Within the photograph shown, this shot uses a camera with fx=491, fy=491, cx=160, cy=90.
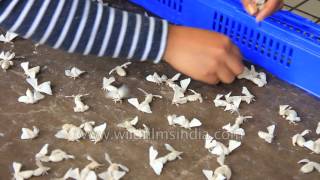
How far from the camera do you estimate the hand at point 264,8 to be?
0.58 m

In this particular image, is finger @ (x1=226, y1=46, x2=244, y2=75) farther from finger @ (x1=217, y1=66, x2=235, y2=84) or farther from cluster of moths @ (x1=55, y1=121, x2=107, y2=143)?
cluster of moths @ (x1=55, y1=121, x2=107, y2=143)

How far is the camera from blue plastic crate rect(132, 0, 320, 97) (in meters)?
0.62

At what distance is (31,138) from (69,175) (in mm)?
73

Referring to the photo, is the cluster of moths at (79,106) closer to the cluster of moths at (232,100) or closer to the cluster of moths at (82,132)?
the cluster of moths at (82,132)

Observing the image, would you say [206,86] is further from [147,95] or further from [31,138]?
[31,138]

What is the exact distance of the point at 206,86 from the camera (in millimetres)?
640

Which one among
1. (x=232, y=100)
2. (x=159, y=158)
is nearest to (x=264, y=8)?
(x=232, y=100)

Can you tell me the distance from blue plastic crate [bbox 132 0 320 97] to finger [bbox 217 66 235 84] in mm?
85

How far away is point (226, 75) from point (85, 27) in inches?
7.1

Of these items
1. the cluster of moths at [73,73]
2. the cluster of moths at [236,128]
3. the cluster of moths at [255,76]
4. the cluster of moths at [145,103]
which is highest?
the cluster of moths at [73,73]

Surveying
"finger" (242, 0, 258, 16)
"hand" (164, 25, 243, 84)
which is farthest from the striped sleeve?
"finger" (242, 0, 258, 16)

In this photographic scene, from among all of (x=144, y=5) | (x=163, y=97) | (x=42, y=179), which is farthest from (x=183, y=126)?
(x=144, y=5)

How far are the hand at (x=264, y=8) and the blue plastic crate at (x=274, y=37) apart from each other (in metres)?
0.04

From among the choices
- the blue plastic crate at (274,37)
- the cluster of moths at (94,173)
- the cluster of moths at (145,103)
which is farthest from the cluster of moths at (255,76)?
the cluster of moths at (94,173)
